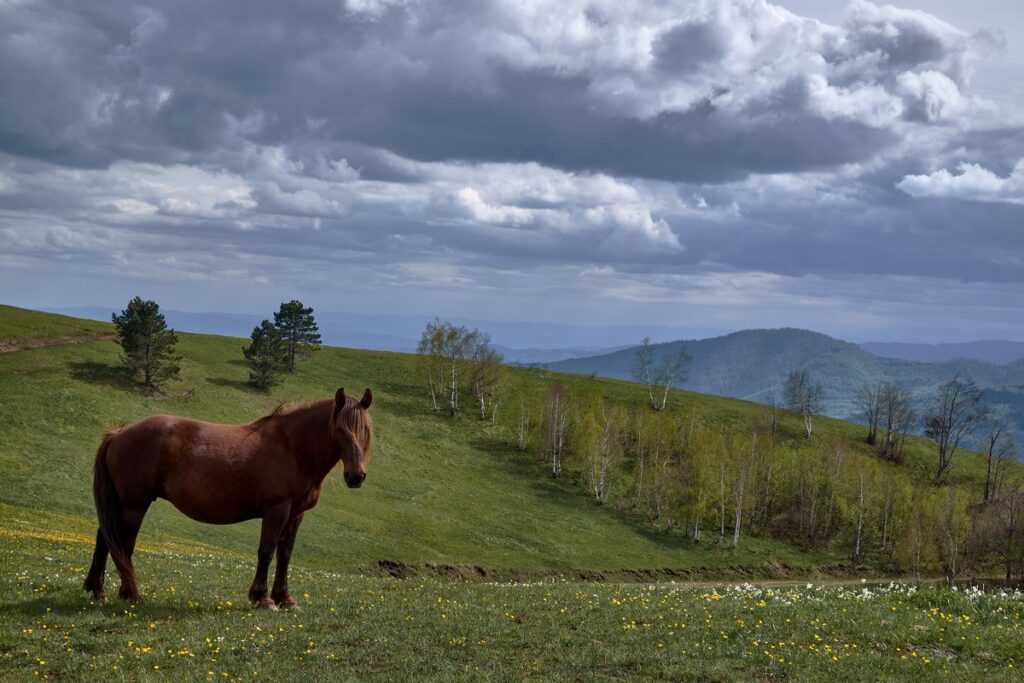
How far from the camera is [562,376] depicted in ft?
482

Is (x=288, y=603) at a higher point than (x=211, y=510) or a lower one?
lower

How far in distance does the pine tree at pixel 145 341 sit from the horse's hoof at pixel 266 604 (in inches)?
2749

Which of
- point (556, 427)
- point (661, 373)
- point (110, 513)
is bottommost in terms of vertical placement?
point (556, 427)

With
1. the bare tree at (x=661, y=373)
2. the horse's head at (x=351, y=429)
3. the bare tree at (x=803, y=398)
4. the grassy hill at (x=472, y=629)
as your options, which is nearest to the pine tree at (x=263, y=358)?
the grassy hill at (x=472, y=629)

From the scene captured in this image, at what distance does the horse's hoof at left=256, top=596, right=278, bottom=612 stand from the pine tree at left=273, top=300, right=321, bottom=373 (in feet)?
300

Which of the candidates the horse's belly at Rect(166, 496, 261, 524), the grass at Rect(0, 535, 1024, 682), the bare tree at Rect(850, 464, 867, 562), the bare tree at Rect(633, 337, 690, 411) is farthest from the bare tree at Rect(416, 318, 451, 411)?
the horse's belly at Rect(166, 496, 261, 524)

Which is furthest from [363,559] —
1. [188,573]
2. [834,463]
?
[834,463]

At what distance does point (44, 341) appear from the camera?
89312 mm

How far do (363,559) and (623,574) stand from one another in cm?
2694

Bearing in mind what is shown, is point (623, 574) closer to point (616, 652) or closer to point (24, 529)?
point (24, 529)

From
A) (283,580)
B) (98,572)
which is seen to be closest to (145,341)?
(98,572)

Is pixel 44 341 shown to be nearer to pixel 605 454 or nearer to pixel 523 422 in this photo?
pixel 523 422

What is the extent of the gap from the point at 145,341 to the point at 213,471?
7257 cm

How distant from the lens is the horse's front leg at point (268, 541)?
53.4 ft
